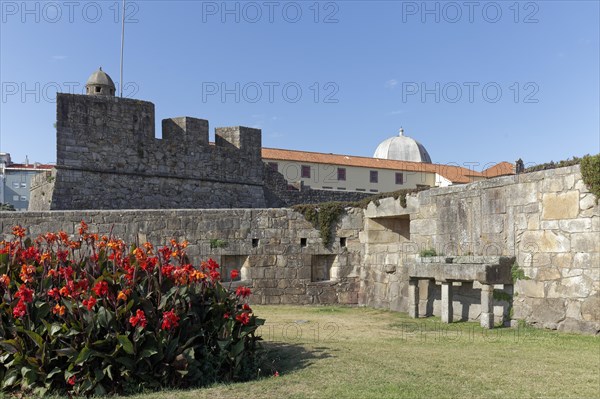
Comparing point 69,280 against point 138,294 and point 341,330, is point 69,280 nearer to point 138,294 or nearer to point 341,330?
point 138,294

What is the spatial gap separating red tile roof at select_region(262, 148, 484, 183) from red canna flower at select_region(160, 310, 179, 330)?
3569cm

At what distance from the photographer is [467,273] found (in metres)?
8.84

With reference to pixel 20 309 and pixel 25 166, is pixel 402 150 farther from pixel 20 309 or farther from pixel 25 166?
pixel 20 309

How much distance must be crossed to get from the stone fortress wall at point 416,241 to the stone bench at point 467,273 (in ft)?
1.11

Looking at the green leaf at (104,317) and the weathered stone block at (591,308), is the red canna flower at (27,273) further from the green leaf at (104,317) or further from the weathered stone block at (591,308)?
the weathered stone block at (591,308)

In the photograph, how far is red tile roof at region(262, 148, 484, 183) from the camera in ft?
138

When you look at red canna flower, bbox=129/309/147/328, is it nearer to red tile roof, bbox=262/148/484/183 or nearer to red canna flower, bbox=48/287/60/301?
red canna flower, bbox=48/287/60/301

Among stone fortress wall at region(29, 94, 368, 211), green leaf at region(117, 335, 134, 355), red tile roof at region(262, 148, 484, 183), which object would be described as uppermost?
red tile roof at region(262, 148, 484, 183)

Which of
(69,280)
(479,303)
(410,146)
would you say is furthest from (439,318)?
(410,146)

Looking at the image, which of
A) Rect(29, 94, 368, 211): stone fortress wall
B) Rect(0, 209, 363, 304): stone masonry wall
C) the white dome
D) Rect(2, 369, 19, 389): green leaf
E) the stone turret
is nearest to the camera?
Rect(2, 369, 19, 389): green leaf

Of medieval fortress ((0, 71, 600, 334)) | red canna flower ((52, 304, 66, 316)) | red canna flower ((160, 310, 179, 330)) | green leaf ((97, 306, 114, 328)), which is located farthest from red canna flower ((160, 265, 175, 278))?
medieval fortress ((0, 71, 600, 334))

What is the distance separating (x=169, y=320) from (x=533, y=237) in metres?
5.84

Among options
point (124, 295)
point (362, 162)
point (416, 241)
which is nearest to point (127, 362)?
point (124, 295)

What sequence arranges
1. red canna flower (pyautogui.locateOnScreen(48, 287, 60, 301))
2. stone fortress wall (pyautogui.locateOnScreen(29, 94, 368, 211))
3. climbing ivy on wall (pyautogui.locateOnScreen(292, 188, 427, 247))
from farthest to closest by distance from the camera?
stone fortress wall (pyautogui.locateOnScreen(29, 94, 368, 211)), climbing ivy on wall (pyautogui.locateOnScreen(292, 188, 427, 247)), red canna flower (pyautogui.locateOnScreen(48, 287, 60, 301))
